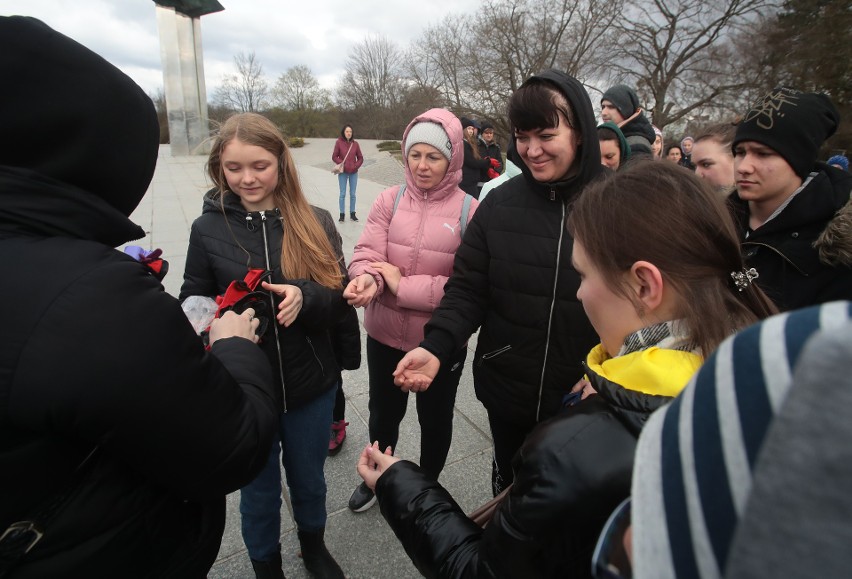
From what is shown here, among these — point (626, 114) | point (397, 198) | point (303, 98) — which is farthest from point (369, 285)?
point (303, 98)

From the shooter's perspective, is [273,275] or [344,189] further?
[344,189]

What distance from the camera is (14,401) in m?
0.78

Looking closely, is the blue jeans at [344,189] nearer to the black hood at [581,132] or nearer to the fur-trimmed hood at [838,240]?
the black hood at [581,132]

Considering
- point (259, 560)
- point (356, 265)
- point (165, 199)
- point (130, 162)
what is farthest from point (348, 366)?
point (165, 199)

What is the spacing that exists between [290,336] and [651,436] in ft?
5.51

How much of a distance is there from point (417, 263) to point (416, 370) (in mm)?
676

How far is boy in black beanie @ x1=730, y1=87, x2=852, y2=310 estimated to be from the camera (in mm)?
1903

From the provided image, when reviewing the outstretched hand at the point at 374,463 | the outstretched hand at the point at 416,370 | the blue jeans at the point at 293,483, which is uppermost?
the outstretched hand at the point at 416,370

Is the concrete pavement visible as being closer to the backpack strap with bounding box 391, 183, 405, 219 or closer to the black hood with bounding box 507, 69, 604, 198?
the backpack strap with bounding box 391, 183, 405, 219

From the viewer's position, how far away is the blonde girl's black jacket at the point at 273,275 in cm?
191

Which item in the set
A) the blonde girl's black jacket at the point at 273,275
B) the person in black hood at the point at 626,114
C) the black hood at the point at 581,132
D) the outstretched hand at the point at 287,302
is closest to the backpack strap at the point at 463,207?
the black hood at the point at 581,132

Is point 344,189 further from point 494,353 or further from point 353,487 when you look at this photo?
point 494,353

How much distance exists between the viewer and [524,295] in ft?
6.20

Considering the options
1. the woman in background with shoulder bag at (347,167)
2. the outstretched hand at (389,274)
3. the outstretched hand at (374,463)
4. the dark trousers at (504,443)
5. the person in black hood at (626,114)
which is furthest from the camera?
the woman in background with shoulder bag at (347,167)
